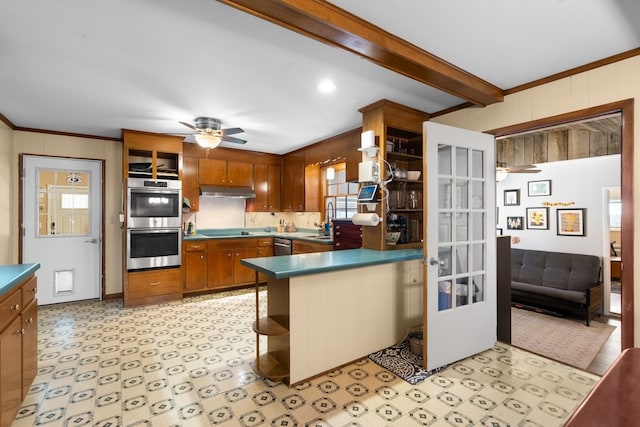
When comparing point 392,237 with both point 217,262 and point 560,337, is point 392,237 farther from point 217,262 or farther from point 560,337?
point 217,262

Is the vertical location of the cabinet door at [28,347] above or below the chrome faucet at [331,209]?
below

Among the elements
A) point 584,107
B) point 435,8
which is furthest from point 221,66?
point 584,107

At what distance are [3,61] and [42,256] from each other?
302cm

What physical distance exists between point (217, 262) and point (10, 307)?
10.3 feet

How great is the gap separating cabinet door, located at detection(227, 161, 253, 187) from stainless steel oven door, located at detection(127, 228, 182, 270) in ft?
4.30

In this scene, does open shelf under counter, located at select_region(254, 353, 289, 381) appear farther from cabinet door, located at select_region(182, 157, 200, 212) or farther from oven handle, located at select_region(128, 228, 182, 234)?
cabinet door, located at select_region(182, 157, 200, 212)

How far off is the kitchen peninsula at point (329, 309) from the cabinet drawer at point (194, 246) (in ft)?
8.38

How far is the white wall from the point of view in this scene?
461cm

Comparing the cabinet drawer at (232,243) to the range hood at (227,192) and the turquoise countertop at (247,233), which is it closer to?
the turquoise countertop at (247,233)

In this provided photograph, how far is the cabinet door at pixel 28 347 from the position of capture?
210 centimetres

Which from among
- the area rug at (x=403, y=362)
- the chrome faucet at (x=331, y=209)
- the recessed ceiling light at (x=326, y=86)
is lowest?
the area rug at (x=403, y=362)

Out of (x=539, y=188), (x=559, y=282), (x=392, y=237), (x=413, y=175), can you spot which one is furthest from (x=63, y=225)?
(x=539, y=188)

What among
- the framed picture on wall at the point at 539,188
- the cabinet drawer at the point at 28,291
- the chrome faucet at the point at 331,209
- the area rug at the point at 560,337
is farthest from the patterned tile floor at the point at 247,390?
the framed picture on wall at the point at 539,188

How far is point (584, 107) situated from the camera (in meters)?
2.46
